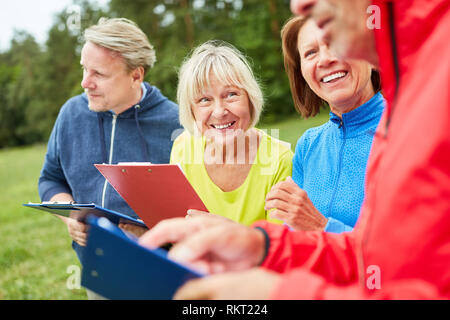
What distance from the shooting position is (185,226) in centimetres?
104

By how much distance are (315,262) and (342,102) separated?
3.77 ft

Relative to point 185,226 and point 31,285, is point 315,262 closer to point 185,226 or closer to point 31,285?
point 185,226

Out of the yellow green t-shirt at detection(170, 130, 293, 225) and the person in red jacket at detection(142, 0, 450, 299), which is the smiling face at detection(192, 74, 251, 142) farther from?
the person in red jacket at detection(142, 0, 450, 299)

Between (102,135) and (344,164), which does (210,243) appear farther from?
(102,135)

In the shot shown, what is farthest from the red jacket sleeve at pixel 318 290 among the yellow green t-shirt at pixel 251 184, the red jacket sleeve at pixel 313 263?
the yellow green t-shirt at pixel 251 184

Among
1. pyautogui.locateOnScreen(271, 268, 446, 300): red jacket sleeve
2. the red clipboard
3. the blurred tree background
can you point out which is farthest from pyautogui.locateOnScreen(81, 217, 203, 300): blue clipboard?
the blurred tree background

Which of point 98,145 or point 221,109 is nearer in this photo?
point 221,109

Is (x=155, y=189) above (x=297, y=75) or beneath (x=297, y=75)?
beneath

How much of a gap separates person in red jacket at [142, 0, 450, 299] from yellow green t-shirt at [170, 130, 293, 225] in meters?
1.33

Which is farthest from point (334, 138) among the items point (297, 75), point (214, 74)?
point (214, 74)

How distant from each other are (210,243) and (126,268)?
201 millimetres

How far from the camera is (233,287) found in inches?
34.9

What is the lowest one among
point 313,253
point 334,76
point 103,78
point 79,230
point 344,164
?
point 79,230

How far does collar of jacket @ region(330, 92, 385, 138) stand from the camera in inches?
82.0
